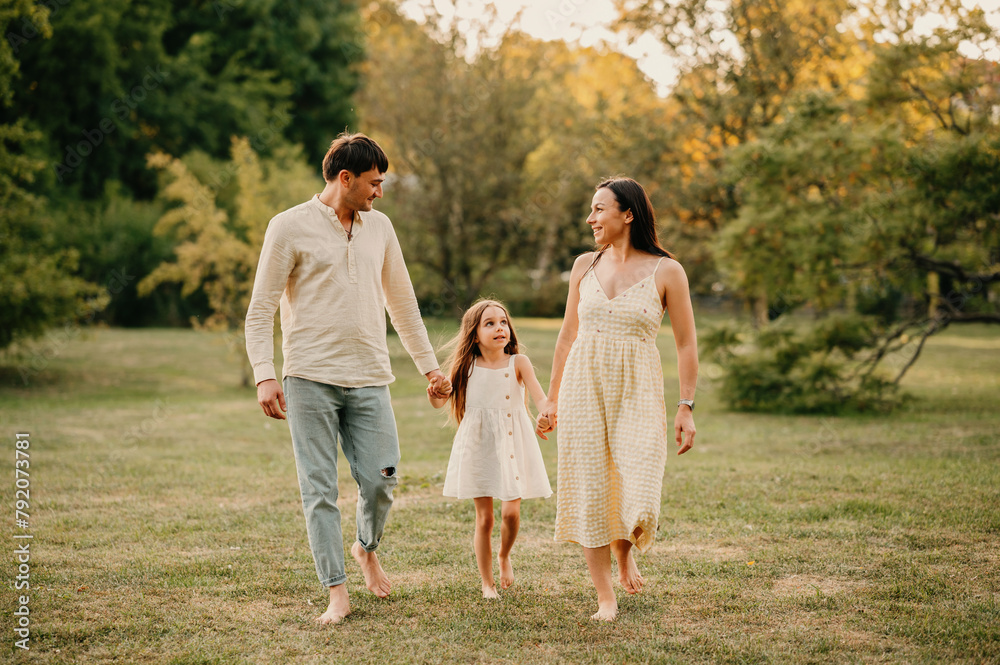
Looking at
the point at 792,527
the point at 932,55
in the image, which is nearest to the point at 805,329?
the point at 932,55

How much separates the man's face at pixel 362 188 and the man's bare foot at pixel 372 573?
1.71 m

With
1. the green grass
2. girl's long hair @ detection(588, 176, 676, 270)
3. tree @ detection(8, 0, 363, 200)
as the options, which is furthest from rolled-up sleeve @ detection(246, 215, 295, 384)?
tree @ detection(8, 0, 363, 200)

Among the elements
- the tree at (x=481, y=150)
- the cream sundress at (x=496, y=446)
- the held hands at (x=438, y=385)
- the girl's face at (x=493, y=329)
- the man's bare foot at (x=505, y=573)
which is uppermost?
the tree at (x=481, y=150)

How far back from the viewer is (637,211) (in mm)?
4199

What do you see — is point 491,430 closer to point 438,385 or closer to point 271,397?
point 438,385

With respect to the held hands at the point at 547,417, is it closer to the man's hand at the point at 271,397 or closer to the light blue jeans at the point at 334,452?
the light blue jeans at the point at 334,452

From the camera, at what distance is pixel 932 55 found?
1102 centimetres

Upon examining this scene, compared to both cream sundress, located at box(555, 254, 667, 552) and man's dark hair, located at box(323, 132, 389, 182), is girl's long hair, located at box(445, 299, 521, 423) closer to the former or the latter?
cream sundress, located at box(555, 254, 667, 552)

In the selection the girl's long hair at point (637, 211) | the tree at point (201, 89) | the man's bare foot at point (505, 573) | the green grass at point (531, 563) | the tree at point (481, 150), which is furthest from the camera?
the tree at point (201, 89)

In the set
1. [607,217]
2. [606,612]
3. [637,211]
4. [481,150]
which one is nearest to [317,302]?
[607,217]

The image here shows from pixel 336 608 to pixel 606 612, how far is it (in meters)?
1.26

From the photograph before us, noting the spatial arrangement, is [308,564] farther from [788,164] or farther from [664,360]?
[664,360]

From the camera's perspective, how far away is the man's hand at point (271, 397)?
12.9 feet

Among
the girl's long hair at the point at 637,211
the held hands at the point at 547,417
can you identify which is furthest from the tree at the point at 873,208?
the held hands at the point at 547,417
